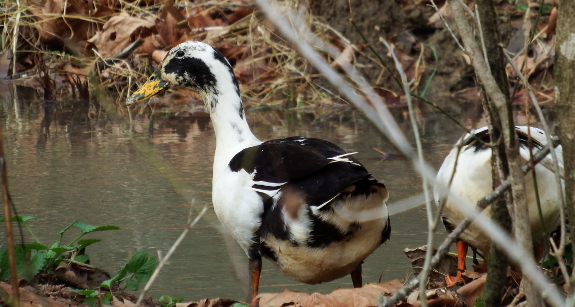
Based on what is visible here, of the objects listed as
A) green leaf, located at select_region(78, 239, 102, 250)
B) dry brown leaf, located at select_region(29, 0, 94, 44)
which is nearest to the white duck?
green leaf, located at select_region(78, 239, 102, 250)

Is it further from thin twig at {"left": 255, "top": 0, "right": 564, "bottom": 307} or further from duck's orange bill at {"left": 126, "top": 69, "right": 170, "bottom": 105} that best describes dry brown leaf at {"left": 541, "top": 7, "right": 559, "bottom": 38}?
thin twig at {"left": 255, "top": 0, "right": 564, "bottom": 307}

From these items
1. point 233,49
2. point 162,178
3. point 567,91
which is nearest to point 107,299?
point 567,91

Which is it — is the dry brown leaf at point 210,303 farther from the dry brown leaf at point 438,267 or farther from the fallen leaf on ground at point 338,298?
the dry brown leaf at point 438,267

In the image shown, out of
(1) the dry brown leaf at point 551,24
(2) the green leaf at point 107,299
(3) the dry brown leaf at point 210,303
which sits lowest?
(3) the dry brown leaf at point 210,303

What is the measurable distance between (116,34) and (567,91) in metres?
6.67

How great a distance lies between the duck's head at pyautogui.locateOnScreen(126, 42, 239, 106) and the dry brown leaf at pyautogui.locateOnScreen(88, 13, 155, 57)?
384 cm

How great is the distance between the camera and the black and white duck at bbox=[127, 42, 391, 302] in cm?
295

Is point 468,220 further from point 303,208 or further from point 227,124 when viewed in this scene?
point 227,124

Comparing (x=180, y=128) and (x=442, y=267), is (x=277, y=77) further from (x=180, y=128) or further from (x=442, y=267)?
(x=442, y=267)

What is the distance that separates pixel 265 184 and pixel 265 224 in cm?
17

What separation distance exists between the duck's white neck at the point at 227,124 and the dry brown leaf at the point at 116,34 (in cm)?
414

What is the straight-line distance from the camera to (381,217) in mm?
3041

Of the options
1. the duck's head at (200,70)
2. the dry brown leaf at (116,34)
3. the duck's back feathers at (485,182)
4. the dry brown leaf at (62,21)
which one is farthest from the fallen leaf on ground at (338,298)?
the dry brown leaf at (62,21)

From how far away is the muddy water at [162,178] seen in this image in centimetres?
328
